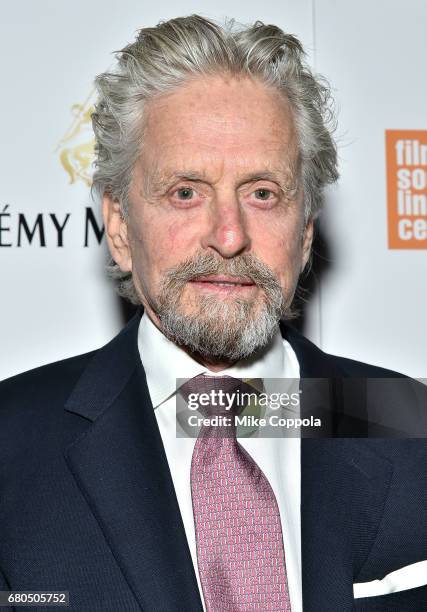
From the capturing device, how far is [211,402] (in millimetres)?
1500

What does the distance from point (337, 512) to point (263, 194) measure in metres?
0.53

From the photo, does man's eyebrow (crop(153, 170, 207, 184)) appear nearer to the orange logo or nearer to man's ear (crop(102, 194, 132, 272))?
man's ear (crop(102, 194, 132, 272))

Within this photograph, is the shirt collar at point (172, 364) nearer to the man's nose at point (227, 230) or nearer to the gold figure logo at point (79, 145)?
the man's nose at point (227, 230)

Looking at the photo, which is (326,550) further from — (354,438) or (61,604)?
(61,604)

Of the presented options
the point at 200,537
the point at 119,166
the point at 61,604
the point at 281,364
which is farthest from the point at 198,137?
the point at 61,604

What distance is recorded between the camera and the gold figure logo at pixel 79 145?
6.20 ft

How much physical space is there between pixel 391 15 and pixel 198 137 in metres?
0.76

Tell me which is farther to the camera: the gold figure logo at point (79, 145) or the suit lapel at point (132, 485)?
the gold figure logo at point (79, 145)

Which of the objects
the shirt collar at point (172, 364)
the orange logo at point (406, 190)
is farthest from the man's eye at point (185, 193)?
the orange logo at point (406, 190)

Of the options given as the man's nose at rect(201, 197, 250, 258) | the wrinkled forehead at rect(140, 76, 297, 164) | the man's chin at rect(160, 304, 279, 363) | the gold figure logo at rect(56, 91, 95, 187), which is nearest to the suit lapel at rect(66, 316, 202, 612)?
the man's chin at rect(160, 304, 279, 363)

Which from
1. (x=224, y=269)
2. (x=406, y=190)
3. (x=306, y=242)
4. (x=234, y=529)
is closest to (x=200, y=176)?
(x=224, y=269)

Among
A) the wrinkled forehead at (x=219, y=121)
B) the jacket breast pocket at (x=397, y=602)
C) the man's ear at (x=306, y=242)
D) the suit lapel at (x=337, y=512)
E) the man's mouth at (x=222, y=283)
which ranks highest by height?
the wrinkled forehead at (x=219, y=121)

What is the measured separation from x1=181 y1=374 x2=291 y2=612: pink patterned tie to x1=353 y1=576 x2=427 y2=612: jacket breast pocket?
14 centimetres

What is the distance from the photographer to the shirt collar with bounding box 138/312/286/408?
1.54m
